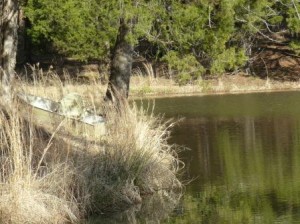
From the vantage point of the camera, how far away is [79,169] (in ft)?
29.9

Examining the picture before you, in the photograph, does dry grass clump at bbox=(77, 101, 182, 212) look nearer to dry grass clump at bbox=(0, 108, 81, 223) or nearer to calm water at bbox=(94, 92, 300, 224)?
calm water at bbox=(94, 92, 300, 224)

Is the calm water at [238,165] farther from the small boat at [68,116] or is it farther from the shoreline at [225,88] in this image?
the shoreline at [225,88]

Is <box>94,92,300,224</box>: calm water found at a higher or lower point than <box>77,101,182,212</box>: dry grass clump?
lower

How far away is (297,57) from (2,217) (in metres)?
31.1

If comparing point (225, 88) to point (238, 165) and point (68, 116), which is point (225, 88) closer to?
point (238, 165)

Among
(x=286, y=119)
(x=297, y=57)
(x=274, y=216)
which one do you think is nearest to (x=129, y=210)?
(x=274, y=216)

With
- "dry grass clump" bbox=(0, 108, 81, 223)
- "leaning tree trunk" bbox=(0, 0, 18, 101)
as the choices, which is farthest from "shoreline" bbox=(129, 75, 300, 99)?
"dry grass clump" bbox=(0, 108, 81, 223)

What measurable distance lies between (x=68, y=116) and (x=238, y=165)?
2.85 meters

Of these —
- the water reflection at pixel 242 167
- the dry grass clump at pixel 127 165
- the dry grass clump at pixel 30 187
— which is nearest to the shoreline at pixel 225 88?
the water reflection at pixel 242 167

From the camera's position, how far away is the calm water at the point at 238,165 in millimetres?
8914

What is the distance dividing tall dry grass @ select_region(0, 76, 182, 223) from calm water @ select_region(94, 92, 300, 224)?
0.44 m

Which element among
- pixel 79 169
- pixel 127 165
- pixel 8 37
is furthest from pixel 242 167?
pixel 8 37

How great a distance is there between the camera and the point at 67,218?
8289 millimetres

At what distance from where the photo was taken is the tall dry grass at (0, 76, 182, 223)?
7.93 m
